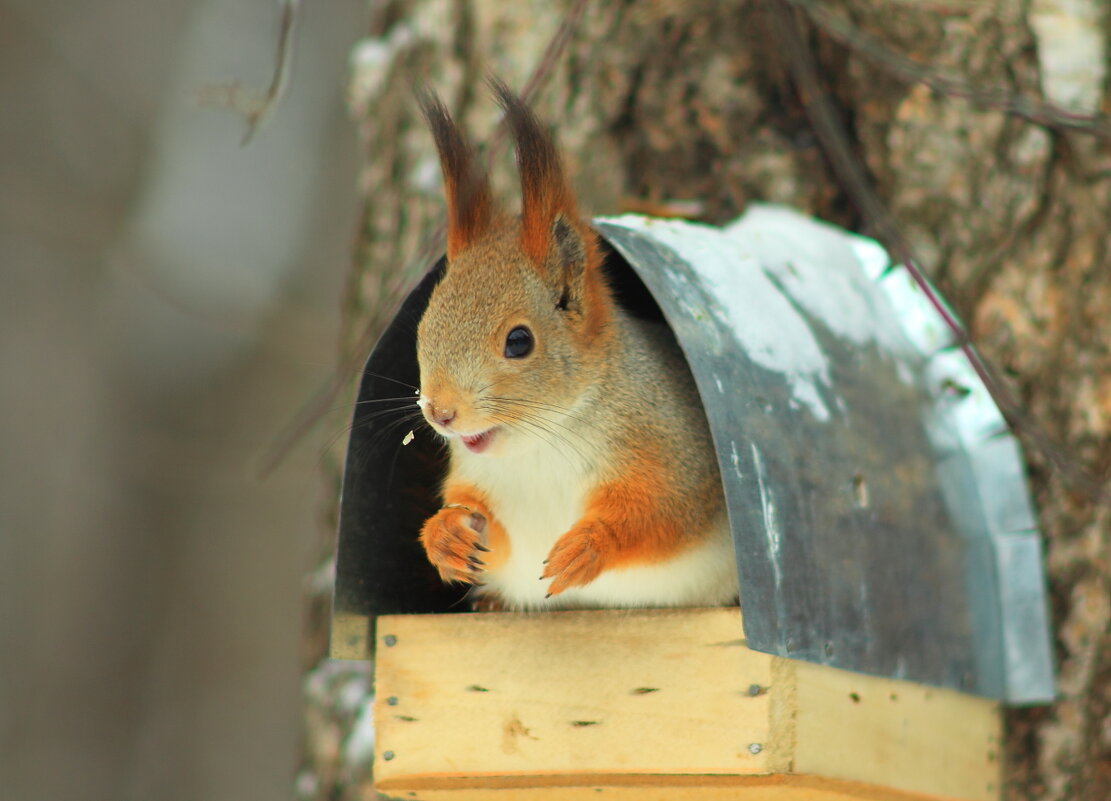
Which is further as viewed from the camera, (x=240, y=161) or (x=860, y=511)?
(x=240, y=161)

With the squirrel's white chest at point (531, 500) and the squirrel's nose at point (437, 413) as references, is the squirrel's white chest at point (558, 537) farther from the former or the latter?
the squirrel's nose at point (437, 413)

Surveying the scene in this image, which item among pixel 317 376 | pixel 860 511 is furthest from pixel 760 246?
pixel 317 376

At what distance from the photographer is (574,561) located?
5.06 ft

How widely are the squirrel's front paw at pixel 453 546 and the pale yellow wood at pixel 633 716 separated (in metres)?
0.10

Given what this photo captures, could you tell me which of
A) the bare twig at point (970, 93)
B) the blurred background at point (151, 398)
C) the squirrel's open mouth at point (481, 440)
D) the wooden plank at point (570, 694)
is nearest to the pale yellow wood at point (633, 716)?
the wooden plank at point (570, 694)

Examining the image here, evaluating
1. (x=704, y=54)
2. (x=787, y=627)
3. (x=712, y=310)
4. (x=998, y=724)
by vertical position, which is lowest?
(x=998, y=724)

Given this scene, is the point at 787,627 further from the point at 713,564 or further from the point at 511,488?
the point at 511,488

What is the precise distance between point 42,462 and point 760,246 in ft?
11.9

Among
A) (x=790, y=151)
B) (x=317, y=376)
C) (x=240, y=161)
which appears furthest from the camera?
(x=240, y=161)

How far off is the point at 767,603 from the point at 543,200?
22.8 inches

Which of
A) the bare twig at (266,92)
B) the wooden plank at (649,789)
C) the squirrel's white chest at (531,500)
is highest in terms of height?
the bare twig at (266,92)

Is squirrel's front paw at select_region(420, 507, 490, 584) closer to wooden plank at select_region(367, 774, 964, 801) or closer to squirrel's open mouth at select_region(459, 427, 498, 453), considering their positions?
squirrel's open mouth at select_region(459, 427, 498, 453)

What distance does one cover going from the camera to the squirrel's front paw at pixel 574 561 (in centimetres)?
153

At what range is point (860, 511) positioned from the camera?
1.73 metres
